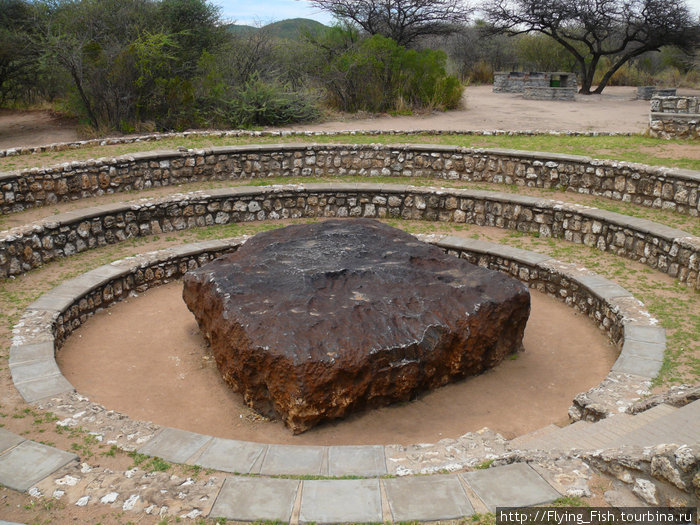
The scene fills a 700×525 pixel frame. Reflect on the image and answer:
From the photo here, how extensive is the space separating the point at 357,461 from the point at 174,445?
3.97 ft

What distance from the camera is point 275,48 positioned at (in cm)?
1952

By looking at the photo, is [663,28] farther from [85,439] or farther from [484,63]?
[85,439]

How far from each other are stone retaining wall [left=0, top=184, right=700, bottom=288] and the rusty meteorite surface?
273cm

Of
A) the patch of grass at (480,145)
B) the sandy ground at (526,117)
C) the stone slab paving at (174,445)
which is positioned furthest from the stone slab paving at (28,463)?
the sandy ground at (526,117)

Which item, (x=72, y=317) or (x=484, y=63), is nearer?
(x=72, y=317)

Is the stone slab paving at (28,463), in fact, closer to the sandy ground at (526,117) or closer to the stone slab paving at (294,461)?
the stone slab paving at (294,461)

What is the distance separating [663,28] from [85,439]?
1213 inches

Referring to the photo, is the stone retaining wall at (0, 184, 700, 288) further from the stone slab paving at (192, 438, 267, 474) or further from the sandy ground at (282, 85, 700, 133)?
the sandy ground at (282, 85, 700, 133)

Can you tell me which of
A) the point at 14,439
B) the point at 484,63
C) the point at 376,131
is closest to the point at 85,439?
the point at 14,439

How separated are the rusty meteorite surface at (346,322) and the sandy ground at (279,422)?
0.52 feet

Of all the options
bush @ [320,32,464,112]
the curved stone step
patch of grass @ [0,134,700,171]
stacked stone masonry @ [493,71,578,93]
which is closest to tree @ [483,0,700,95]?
stacked stone masonry @ [493,71,578,93]

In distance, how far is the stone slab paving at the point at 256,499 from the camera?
3018 millimetres

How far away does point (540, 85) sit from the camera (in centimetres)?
2697

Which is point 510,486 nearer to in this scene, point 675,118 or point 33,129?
point 675,118
